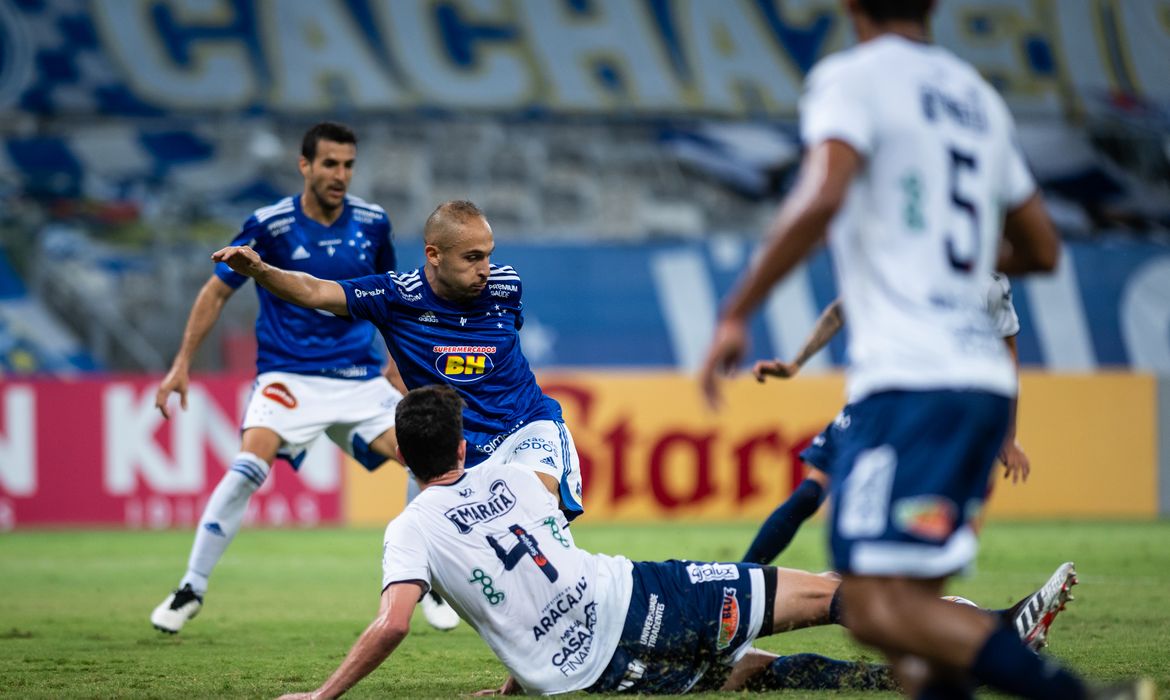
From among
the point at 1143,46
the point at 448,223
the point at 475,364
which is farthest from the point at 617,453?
the point at 1143,46

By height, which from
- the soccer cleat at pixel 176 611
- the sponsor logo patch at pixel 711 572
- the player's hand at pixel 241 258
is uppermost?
the player's hand at pixel 241 258

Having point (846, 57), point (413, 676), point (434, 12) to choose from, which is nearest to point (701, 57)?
point (434, 12)

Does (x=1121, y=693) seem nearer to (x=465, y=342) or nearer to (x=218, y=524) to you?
(x=465, y=342)

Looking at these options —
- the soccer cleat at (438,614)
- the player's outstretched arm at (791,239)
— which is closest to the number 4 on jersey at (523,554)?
the player's outstretched arm at (791,239)

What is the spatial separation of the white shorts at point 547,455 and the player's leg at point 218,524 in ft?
7.11

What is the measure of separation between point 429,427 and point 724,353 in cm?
161

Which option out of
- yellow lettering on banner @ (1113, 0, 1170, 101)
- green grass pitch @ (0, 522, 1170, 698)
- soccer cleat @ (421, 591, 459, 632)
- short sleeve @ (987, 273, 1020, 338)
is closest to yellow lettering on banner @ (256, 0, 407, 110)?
green grass pitch @ (0, 522, 1170, 698)

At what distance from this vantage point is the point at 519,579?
16.0ft

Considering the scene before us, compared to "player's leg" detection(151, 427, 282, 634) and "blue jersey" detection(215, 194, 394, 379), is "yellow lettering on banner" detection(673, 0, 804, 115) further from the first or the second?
"player's leg" detection(151, 427, 282, 634)

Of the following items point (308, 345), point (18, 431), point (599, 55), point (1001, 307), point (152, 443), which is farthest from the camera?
point (599, 55)

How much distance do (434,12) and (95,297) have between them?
24.1 feet

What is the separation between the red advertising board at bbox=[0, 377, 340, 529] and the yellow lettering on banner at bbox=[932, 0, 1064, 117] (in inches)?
539

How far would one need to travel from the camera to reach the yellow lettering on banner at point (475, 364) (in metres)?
6.02

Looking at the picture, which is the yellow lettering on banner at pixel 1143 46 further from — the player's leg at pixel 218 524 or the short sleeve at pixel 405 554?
the short sleeve at pixel 405 554
